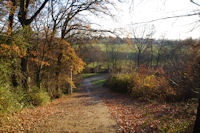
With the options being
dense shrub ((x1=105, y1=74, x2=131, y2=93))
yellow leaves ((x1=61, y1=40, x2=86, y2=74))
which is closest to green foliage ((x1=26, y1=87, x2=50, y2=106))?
yellow leaves ((x1=61, y1=40, x2=86, y2=74))

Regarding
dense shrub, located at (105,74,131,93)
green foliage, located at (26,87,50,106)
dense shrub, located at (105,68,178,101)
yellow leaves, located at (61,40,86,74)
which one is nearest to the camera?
green foliage, located at (26,87,50,106)

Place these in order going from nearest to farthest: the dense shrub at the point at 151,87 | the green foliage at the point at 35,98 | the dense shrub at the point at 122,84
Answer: the green foliage at the point at 35,98
the dense shrub at the point at 151,87
the dense shrub at the point at 122,84

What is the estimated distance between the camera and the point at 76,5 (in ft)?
36.0

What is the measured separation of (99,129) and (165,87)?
227 inches

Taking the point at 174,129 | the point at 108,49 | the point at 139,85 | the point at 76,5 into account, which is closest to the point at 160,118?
the point at 174,129

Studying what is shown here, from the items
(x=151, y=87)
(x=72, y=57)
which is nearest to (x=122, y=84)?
(x=151, y=87)

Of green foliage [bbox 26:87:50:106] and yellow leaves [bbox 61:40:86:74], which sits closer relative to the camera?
green foliage [bbox 26:87:50:106]

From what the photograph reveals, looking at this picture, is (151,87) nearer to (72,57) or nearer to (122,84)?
(122,84)

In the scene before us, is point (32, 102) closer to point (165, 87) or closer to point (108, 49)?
point (165, 87)

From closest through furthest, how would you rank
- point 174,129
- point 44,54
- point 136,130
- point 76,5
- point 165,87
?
1. point 174,129
2. point 136,130
3. point 165,87
4. point 44,54
5. point 76,5

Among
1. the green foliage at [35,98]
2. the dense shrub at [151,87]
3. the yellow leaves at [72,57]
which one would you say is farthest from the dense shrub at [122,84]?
the green foliage at [35,98]

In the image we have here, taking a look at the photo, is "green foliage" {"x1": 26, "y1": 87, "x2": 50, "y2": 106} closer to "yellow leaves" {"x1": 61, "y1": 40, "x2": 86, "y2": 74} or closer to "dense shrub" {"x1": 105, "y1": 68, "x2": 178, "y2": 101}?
"yellow leaves" {"x1": 61, "y1": 40, "x2": 86, "y2": 74}

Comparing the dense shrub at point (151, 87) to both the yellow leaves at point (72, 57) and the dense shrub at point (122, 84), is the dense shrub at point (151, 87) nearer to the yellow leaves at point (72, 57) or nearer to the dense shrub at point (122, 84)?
the dense shrub at point (122, 84)

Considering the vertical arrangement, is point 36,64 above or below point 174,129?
above
